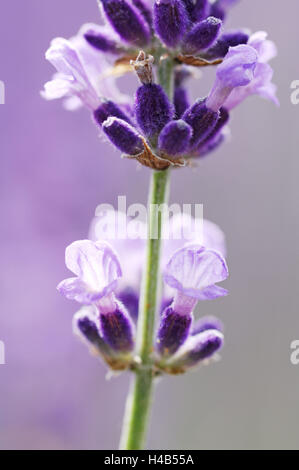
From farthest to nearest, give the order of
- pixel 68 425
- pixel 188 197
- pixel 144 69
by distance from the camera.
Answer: pixel 188 197 → pixel 68 425 → pixel 144 69

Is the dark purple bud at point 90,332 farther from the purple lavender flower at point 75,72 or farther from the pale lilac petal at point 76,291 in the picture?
the purple lavender flower at point 75,72

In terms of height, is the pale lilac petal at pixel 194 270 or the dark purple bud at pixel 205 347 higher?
the pale lilac petal at pixel 194 270

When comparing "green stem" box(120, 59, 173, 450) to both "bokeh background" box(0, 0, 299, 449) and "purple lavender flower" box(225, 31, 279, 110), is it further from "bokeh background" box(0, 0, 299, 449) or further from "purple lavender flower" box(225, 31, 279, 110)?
"bokeh background" box(0, 0, 299, 449)

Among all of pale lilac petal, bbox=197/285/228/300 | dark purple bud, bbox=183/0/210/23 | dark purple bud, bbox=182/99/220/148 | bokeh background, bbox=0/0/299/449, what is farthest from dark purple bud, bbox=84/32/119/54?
bokeh background, bbox=0/0/299/449

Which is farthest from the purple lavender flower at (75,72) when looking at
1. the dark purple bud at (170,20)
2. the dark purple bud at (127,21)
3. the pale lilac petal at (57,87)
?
the dark purple bud at (170,20)

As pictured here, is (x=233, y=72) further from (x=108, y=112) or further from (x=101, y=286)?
(x=101, y=286)
